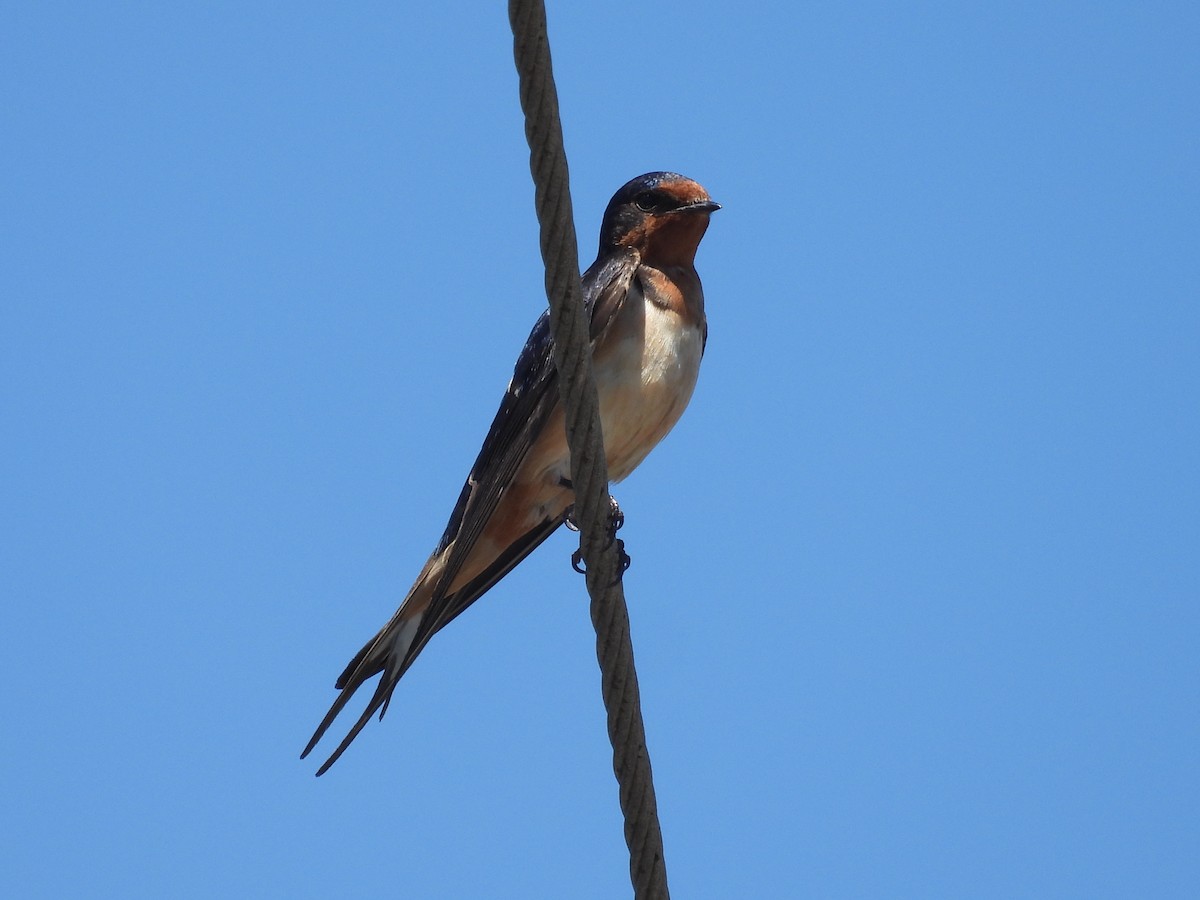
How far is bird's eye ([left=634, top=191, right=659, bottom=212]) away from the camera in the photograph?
17.1 feet

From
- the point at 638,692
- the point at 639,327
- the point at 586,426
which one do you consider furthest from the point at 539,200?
the point at 639,327

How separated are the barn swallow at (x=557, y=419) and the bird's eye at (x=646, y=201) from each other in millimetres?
11

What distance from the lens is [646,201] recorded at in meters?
5.22

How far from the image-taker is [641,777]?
301cm

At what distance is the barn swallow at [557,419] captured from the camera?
4617mm

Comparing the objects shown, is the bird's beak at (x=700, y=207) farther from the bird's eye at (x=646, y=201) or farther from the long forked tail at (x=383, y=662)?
the long forked tail at (x=383, y=662)

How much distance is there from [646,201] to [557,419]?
100 cm

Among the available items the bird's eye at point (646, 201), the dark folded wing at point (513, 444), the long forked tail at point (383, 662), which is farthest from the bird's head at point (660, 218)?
the long forked tail at point (383, 662)

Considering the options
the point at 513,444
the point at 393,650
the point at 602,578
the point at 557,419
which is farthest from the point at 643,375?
the point at 602,578

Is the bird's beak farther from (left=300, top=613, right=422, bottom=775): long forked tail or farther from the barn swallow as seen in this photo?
(left=300, top=613, right=422, bottom=775): long forked tail

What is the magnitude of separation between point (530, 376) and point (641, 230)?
0.71 m

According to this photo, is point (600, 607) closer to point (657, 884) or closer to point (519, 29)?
point (657, 884)

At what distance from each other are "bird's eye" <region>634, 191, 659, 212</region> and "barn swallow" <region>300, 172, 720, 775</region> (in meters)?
0.01

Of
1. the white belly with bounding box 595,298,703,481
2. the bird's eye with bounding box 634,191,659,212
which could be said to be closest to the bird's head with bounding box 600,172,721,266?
the bird's eye with bounding box 634,191,659,212
